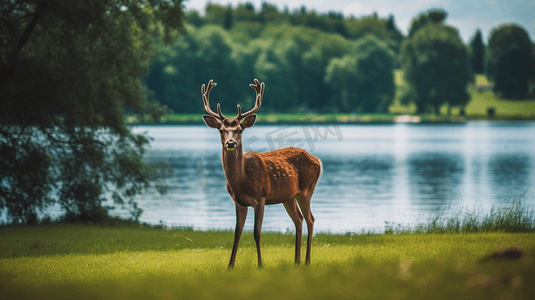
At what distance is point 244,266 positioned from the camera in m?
10.5

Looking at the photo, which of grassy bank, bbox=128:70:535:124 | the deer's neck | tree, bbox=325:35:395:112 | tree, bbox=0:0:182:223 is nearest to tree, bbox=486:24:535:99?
grassy bank, bbox=128:70:535:124

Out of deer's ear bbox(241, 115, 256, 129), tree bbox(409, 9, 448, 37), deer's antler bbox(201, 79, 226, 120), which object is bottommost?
deer's ear bbox(241, 115, 256, 129)

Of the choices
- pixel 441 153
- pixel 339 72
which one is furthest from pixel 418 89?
A: pixel 441 153

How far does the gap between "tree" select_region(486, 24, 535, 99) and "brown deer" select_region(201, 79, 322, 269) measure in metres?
159

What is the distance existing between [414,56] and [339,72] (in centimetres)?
1544

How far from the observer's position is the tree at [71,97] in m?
20.2

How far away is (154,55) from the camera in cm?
2542

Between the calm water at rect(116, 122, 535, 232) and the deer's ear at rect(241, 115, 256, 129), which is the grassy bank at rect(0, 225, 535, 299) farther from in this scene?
the calm water at rect(116, 122, 535, 232)

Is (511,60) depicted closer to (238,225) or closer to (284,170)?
(284,170)

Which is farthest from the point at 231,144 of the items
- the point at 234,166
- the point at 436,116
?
the point at 436,116

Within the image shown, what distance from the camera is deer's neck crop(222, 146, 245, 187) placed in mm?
10430

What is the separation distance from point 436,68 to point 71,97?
113 metres

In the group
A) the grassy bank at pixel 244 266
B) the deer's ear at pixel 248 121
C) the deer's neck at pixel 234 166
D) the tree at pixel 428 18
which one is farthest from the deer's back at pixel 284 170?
the tree at pixel 428 18

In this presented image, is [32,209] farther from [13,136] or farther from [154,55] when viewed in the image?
[154,55]
